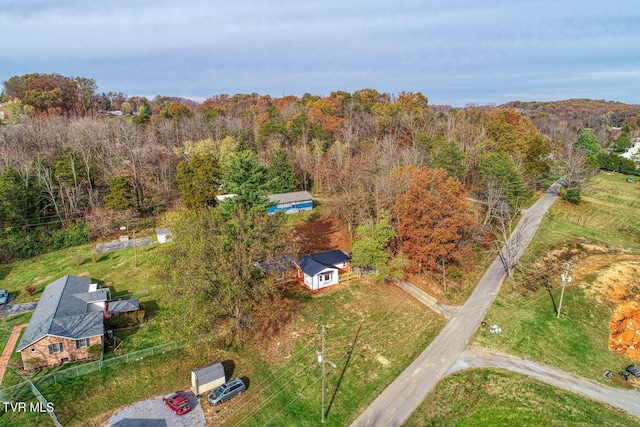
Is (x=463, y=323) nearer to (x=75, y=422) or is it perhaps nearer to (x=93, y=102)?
(x=75, y=422)

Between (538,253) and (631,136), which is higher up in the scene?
(631,136)

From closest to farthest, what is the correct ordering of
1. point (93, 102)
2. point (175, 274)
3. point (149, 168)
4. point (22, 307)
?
1. point (175, 274)
2. point (22, 307)
3. point (149, 168)
4. point (93, 102)

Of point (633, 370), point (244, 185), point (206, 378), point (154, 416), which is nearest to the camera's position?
point (154, 416)

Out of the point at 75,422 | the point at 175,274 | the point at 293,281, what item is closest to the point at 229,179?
the point at 293,281

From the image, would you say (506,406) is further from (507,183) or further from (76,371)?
(507,183)

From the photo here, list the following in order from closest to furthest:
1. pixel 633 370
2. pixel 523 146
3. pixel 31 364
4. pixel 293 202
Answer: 1. pixel 31 364
2. pixel 633 370
3. pixel 293 202
4. pixel 523 146

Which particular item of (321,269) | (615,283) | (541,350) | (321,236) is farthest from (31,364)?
(615,283)
